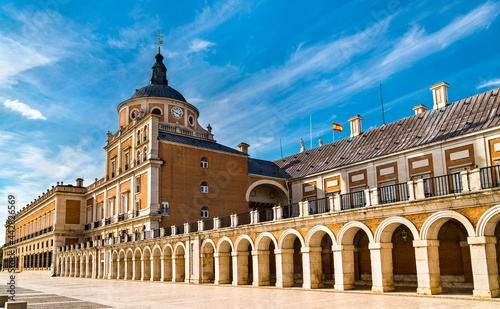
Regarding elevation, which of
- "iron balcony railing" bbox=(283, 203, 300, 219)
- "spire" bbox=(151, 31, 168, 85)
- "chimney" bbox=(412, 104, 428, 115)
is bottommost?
"iron balcony railing" bbox=(283, 203, 300, 219)

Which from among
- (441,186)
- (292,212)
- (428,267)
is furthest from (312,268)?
(292,212)

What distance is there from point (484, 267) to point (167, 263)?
24.8 m

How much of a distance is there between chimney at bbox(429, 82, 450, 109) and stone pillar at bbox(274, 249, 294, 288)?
17.9m

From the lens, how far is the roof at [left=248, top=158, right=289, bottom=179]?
4581 centimetres

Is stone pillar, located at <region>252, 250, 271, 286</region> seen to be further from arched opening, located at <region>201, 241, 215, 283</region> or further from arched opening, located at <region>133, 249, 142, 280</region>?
arched opening, located at <region>133, 249, 142, 280</region>

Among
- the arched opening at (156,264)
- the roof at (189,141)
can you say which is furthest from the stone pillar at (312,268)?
the roof at (189,141)

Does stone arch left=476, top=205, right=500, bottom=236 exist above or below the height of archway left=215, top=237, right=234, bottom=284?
above

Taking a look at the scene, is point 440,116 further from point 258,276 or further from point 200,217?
point 200,217

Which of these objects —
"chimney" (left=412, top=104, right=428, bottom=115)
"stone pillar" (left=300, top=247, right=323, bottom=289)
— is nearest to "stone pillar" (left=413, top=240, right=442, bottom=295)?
"stone pillar" (left=300, top=247, right=323, bottom=289)

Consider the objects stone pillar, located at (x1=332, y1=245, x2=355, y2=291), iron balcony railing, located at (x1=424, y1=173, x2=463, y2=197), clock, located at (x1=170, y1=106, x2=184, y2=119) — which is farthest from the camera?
clock, located at (x1=170, y1=106, x2=184, y2=119)

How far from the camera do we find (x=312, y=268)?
2369 centimetres

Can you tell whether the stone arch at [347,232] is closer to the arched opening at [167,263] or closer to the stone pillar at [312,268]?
the stone pillar at [312,268]

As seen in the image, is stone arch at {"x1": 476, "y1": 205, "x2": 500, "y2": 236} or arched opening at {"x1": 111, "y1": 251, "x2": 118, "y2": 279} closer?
stone arch at {"x1": 476, "y1": 205, "x2": 500, "y2": 236}

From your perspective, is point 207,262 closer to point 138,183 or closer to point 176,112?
point 138,183
